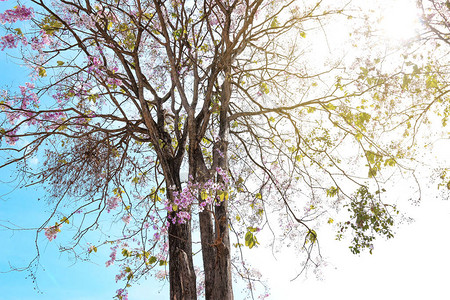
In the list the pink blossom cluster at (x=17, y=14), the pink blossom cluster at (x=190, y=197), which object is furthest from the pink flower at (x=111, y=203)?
the pink blossom cluster at (x=17, y=14)

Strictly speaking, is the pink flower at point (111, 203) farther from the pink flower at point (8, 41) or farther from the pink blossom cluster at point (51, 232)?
the pink flower at point (8, 41)

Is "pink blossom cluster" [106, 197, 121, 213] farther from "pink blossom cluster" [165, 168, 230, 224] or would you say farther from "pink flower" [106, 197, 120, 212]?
"pink blossom cluster" [165, 168, 230, 224]

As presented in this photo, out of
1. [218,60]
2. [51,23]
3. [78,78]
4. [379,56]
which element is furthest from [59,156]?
[379,56]

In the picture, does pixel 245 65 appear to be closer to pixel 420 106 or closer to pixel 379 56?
pixel 379 56

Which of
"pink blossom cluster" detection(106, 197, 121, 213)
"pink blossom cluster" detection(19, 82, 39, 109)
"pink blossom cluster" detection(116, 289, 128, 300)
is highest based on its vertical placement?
"pink blossom cluster" detection(19, 82, 39, 109)

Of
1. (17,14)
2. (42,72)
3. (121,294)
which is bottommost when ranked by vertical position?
(121,294)

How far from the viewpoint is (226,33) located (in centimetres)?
520

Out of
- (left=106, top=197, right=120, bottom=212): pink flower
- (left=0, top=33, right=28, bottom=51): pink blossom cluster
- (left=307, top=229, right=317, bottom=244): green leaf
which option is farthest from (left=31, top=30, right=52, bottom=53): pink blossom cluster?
(left=307, top=229, right=317, bottom=244): green leaf

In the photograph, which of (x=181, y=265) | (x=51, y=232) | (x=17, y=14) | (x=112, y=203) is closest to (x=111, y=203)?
(x=112, y=203)

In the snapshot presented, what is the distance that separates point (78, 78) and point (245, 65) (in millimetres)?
2983

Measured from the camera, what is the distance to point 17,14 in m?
5.52

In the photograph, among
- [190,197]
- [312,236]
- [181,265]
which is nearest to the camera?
[190,197]

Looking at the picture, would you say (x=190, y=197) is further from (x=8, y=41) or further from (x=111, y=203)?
(x=8, y=41)

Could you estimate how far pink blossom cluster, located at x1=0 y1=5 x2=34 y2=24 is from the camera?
5.43 m
